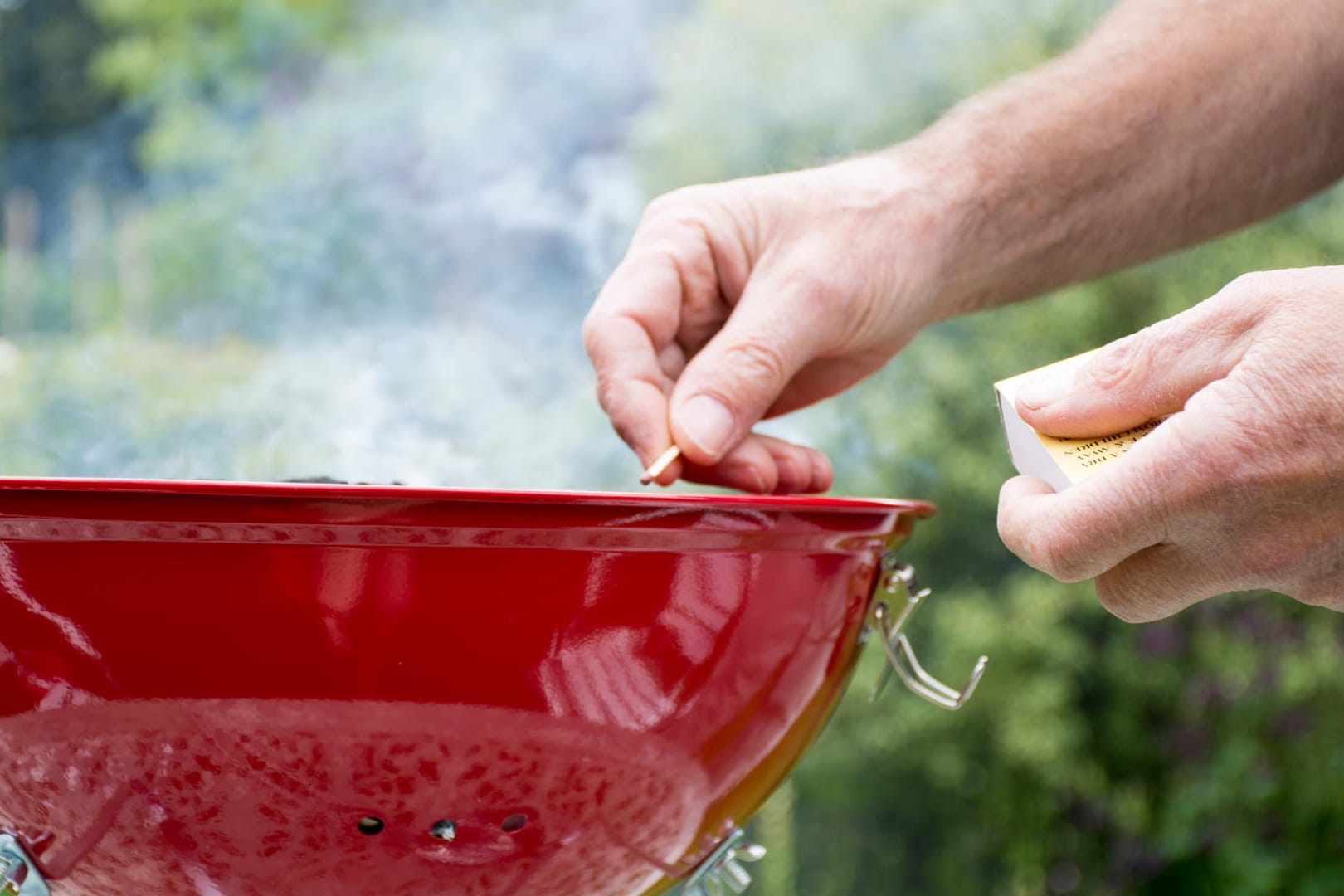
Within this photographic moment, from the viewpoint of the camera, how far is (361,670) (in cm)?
61

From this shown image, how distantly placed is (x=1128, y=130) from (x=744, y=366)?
1.51 feet

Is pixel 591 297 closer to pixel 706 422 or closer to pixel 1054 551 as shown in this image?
pixel 706 422

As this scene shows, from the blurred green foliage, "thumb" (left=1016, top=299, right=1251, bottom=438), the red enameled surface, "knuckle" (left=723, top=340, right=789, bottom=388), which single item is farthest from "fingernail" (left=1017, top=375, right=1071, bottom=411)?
the blurred green foliage

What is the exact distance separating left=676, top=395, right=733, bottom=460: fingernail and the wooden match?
22mm

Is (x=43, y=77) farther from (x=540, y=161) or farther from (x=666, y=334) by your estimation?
(x=666, y=334)

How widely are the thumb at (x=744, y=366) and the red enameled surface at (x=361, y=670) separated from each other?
0.25 m

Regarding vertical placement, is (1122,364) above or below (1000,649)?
above

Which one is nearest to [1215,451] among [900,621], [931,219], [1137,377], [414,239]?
[1137,377]

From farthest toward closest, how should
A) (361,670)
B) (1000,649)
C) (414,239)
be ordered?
(414,239), (1000,649), (361,670)

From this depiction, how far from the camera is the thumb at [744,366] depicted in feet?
3.14

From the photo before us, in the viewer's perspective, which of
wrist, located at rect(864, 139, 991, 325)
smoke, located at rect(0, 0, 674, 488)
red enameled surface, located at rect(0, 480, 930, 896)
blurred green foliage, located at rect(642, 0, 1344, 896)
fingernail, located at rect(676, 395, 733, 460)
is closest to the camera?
red enameled surface, located at rect(0, 480, 930, 896)

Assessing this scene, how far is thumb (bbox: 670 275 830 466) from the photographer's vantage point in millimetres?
956

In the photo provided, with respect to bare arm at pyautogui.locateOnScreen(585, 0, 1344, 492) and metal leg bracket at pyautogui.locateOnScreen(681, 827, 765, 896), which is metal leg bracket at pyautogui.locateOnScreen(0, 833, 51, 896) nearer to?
metal leg bracket at pyautogui.locateOnScreen(681, 827, 765, 896)

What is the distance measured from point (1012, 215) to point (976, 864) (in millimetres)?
2818
